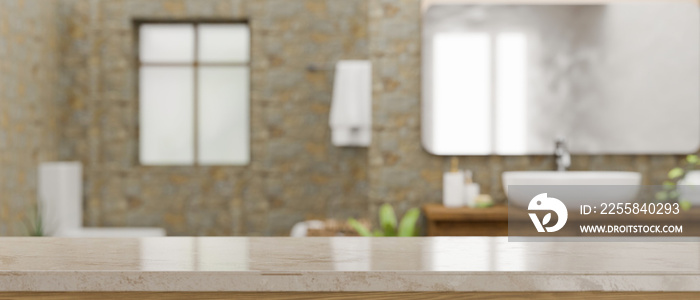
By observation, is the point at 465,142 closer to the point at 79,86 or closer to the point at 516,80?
Result: the point at 516,80

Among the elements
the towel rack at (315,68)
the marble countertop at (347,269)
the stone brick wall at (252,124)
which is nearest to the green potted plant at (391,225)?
the stone brick wall at (252,124)

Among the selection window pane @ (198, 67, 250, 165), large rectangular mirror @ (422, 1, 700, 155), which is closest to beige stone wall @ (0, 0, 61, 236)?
window pane @ (198, 67, 250, 165)

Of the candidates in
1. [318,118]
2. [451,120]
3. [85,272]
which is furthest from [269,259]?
[318,118]

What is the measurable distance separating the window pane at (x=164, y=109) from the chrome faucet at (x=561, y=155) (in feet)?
8.07

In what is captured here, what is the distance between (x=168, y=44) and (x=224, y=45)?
383mm

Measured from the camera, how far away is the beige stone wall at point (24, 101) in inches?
135

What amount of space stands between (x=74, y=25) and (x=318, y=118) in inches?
66.2

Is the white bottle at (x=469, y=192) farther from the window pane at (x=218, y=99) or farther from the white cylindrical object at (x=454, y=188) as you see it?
the window pane at (x=218, y=99)

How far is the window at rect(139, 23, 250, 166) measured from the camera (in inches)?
166

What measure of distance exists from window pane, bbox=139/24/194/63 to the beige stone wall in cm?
57

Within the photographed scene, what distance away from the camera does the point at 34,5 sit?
12.2 ft

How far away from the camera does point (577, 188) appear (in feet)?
8.50

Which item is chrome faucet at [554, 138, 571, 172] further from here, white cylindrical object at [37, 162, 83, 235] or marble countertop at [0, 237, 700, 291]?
white cylindrical object at [37, 162, 83, 235]

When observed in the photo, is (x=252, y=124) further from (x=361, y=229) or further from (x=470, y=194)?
(x=470, y=194)
